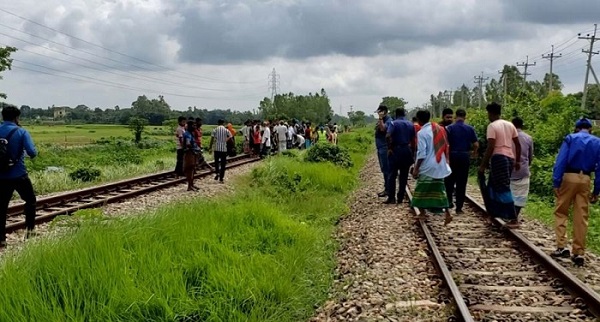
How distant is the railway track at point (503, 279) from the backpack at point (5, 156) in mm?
5842

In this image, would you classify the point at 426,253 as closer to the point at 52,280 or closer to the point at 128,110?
the point at 52,280

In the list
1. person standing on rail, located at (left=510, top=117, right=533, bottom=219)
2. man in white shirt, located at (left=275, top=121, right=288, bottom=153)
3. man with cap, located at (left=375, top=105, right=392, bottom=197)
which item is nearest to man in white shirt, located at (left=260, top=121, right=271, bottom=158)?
man in white shirt, located at (left=275, top=121, right=288, bottom=153)

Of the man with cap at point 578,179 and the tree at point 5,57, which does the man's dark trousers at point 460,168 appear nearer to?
the man with cap at point 578,179

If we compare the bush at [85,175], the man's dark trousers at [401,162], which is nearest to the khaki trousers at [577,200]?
the man's dark trousers at [401,162]

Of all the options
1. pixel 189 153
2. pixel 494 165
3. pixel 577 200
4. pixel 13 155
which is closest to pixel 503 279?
pixel 577 200

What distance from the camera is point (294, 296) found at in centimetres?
569

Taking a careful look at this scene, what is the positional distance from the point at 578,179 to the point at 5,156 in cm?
750

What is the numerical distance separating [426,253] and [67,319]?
4674mm

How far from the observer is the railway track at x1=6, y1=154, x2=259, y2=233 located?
9766 millimetres

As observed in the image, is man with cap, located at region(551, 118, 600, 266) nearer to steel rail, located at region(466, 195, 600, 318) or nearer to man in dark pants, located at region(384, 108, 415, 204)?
steel rail, located at region(466, 195, 600, 318)

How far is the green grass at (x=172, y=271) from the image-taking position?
15.1 feet

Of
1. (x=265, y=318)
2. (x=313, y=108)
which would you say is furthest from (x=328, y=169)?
(x=313, y=108)

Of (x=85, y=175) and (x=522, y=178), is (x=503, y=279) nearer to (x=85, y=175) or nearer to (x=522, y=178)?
(x=522, y=178)

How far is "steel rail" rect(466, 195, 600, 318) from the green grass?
2583 mm
